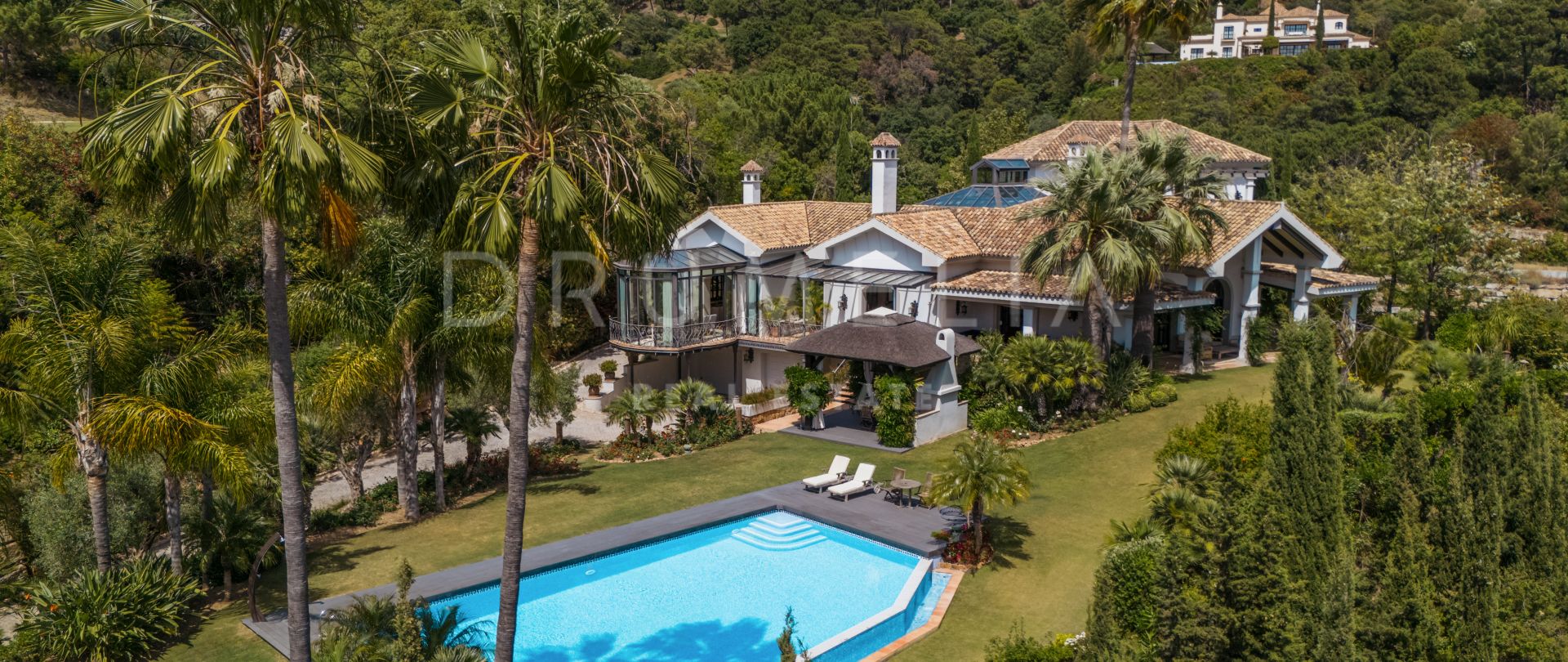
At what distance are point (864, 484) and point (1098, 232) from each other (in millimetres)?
9732

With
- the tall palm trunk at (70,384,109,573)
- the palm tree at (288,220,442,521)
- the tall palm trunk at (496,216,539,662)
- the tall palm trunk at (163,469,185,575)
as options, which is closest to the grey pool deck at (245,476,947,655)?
the tall palm trunk at (163,469,185,575)

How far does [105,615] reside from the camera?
1451cm

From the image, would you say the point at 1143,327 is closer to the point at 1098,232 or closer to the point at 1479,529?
the point at 1098,232

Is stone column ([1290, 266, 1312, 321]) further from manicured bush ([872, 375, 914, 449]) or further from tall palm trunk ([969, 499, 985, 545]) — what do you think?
tall palm trunk ([969, 499, 985, 545])

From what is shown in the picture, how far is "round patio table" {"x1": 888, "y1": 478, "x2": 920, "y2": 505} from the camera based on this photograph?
72.3 ft

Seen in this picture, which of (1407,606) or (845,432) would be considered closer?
(1407,606)

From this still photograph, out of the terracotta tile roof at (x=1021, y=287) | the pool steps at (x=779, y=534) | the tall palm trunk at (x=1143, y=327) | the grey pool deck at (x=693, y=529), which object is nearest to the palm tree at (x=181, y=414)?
the grey pool deck at (x=693, y=529)

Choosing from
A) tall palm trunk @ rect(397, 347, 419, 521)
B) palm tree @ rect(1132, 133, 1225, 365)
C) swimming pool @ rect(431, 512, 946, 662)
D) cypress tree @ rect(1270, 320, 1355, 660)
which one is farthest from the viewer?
palm tree @ rect(1132, 133, 1225, 365)

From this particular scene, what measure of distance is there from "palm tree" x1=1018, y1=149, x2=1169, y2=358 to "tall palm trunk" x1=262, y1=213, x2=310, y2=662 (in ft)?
65.2

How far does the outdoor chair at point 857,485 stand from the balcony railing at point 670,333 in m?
9.55

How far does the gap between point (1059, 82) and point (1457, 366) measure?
8617 centimetres

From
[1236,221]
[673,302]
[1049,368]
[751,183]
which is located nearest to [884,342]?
[1049,368]

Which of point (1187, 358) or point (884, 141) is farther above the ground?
point (884, 141)

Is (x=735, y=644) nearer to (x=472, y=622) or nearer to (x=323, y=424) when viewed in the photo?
(x=472, y=622)
